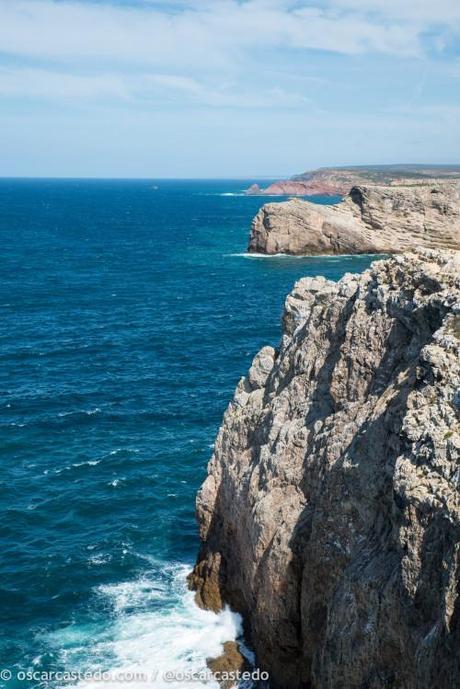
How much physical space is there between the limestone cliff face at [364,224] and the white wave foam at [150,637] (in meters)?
117

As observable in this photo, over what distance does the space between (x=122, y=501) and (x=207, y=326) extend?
1803 inches

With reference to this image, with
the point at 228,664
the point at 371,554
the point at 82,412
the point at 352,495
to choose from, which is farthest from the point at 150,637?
the point at 82,412

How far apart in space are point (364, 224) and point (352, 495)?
430 feet

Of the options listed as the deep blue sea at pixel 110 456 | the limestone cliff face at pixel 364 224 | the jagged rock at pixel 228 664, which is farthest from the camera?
the limestone cliff face at pixel 364 224

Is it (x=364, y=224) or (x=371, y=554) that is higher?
(x=364, y=224)

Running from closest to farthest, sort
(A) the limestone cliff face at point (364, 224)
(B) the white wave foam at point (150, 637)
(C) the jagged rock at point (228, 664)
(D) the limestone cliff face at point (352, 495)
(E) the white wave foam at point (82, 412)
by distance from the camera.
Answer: (D) the limestone cliff face at point (352, 495), (C) the jagged rock at point (228, 664), (B) the white wave foam at point (150, 637), (E) the white wave foam at point (82, 412), (A) the limestone cliff face at point (364, 224)

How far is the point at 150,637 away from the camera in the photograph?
113 feet

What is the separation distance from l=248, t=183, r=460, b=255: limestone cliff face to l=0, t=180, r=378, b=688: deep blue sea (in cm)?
3186

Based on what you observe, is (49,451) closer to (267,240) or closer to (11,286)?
(11,286)

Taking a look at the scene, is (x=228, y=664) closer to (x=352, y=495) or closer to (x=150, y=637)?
(x=150, y=637)

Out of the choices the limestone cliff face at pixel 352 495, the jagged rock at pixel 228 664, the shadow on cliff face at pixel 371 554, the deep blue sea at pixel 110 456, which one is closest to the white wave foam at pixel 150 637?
the deep blue sea at pixel 110 456

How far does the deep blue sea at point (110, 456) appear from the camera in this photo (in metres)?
34.7

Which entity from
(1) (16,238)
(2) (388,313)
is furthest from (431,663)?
(1) (16,238)

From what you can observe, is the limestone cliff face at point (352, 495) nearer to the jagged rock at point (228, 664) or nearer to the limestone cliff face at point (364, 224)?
the jagged rock at point (228, 664)
